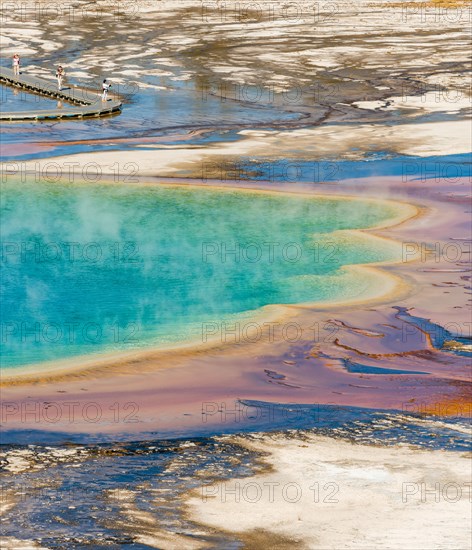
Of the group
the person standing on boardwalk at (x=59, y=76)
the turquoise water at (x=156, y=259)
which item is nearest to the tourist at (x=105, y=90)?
the person standing on boardwalk at (x=59, y=76)

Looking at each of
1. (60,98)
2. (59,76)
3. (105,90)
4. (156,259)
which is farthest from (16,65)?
(156,259)

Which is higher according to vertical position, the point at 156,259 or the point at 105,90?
the point at 105,90

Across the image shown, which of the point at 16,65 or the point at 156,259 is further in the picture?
the point at 16,65

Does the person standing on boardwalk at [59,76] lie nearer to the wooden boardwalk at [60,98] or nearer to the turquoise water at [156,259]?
the wooden boardwalk at [60,98]

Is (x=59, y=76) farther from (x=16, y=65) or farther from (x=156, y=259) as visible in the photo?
(x=156, y=259)

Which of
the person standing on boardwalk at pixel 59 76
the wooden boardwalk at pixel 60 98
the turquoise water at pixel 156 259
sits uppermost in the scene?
the person standing on boardwalk at pixel 59 76

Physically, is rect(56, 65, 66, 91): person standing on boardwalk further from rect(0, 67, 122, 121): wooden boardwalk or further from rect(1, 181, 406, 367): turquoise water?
rect(1, 181, 406, 367): turquoise water

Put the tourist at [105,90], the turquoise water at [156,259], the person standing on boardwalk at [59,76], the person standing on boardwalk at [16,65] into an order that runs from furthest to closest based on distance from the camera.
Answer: the person standing on boardwalk at [16,65] < the person standing on boardwalk at [59,76] < the tourist at [105,90] < the turquoise water at [156,259]
